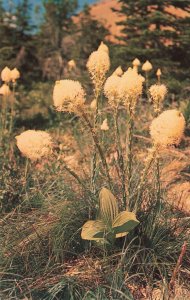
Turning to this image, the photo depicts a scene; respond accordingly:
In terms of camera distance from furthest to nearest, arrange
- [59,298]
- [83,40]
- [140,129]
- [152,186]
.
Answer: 1. [83,40]
2. [140,129]
3. [152,186]
4. [59,298]

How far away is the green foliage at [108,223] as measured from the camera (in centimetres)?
317

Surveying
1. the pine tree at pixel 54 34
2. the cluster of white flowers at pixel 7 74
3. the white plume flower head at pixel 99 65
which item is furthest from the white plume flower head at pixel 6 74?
the pine tree at pixel 54 34

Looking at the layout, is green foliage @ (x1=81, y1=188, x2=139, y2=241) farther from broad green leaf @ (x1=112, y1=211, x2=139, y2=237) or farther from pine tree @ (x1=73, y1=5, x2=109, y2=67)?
pine tree @ (x1=73, y1=5, x2=109, y2=67)

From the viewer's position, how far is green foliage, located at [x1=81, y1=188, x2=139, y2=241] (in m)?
3.17

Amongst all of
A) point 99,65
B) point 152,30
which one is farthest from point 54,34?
point 99,65

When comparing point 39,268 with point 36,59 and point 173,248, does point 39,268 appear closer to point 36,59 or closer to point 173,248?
point 173,248

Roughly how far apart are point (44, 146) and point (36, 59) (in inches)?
645

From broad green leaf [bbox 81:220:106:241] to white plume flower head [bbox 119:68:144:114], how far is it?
0.73 m

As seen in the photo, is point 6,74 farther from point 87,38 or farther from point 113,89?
point 87,38

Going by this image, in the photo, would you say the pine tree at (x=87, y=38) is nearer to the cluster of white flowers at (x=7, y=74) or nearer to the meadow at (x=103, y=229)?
the cluster of white flowers at (x=7, y=74)

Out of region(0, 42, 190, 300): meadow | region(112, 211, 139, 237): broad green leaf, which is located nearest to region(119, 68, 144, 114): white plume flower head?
region(0, 42, 190, 300): meadow

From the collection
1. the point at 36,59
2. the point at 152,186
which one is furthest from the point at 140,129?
the point at 36,59

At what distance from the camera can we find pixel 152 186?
382 cm

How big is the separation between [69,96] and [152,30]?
27.1 ft
